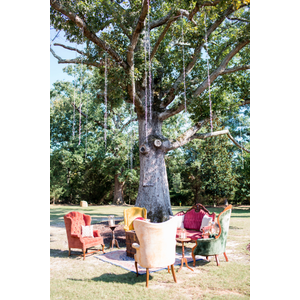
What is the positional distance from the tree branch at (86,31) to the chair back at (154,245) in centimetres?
433

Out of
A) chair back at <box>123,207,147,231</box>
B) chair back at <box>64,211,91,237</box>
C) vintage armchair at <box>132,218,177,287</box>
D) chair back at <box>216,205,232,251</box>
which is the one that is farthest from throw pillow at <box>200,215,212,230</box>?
chair back at <box>64,211,91,237</box>

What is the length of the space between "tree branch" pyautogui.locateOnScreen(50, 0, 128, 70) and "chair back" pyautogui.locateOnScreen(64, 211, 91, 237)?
147 inches

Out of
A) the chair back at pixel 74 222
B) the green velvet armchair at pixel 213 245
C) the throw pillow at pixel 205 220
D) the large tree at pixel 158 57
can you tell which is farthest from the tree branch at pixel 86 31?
the green velvet armchair at pixel 213 245

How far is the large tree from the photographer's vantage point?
18.3ft

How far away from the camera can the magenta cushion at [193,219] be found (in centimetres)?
536

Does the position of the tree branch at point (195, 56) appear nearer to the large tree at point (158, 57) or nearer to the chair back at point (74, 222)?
the large tree at point (158, 57)

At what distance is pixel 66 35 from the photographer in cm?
584

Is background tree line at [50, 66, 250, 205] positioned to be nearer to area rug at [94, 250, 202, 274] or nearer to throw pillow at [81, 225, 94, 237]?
throw pillow at [81, 225, 94, 237]

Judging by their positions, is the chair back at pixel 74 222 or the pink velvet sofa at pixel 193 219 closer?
the chair back at pixel 74 222

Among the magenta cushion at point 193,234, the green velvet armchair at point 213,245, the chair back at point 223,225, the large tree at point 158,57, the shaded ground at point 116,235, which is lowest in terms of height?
the shaded ground at point 116,235

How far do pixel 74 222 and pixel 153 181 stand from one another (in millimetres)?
2729
